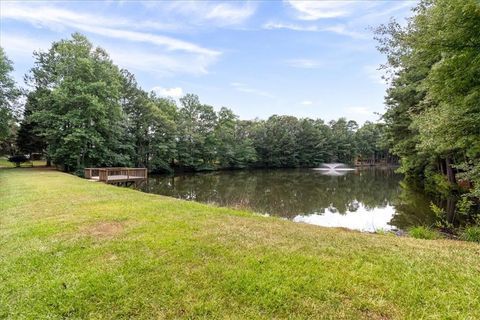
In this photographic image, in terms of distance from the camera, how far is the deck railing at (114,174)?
1566 cm

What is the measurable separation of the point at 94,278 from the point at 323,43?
1645 cm

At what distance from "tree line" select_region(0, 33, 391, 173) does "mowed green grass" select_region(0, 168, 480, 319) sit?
61.2 feet

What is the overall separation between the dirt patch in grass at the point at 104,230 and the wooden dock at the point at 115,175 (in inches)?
448

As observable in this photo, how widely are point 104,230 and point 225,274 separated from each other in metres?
2.92

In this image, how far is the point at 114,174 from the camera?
679 inches

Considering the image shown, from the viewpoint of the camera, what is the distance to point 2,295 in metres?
2.72

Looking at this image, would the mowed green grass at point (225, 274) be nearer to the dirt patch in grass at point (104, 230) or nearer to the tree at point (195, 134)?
the dirt patch in grass at point (104, 230)

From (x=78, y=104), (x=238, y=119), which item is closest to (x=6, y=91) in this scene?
(x=78, y=104)

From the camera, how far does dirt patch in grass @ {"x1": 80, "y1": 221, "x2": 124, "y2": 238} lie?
4547 millimetres

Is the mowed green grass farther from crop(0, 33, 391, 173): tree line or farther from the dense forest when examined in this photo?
crop(0, 33, 391, 173): tree line

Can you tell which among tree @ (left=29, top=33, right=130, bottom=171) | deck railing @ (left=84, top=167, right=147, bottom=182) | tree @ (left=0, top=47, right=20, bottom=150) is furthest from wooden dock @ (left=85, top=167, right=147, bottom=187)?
tree @ (left=0, top=47, right=20, bottom=150)

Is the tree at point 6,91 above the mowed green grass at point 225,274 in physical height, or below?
above

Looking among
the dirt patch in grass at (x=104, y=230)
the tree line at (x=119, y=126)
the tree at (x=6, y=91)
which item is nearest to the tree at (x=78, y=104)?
the tree line at (x=119, y=126)

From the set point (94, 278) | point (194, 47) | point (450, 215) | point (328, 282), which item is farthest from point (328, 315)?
point (194, 47)
